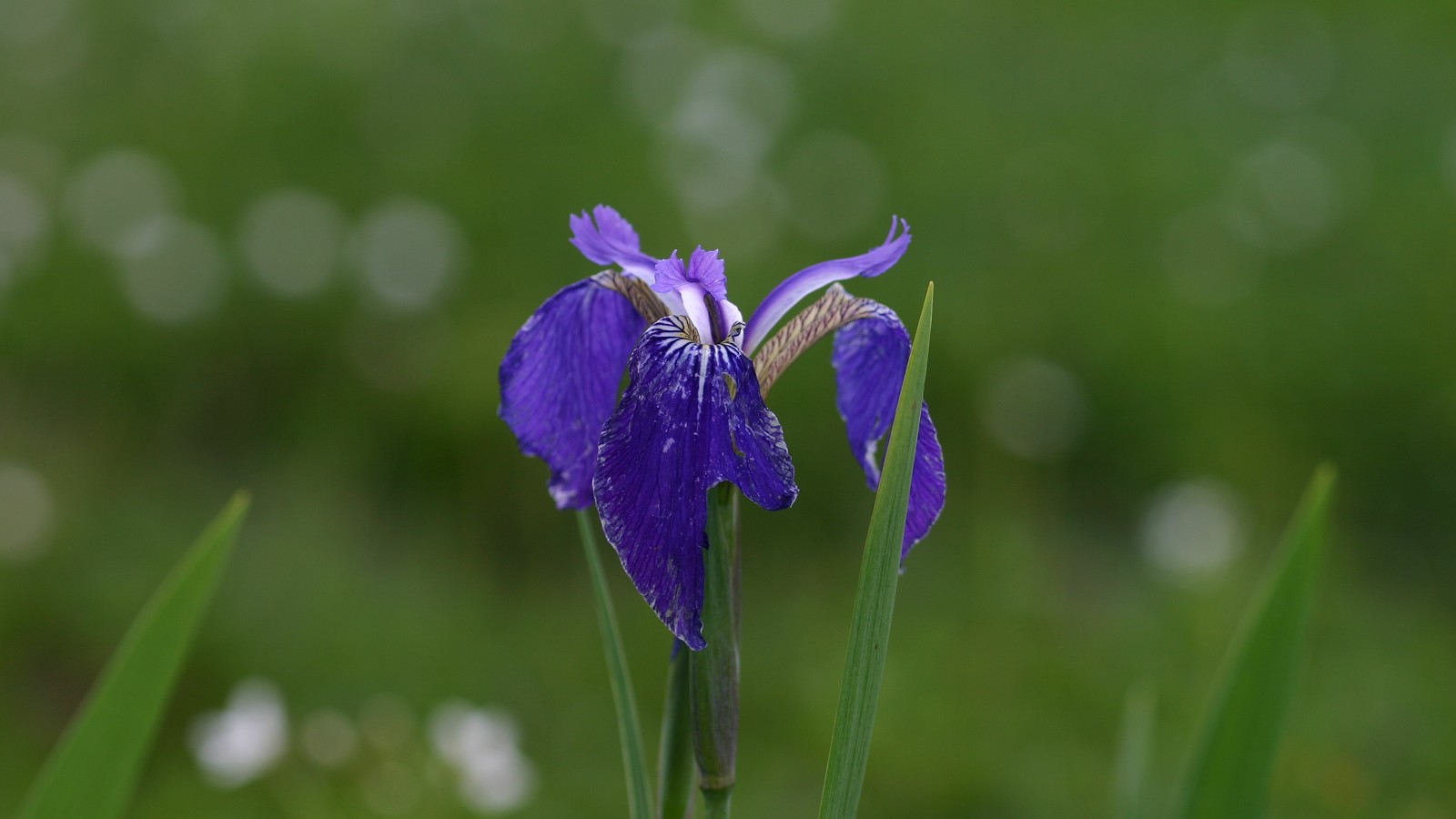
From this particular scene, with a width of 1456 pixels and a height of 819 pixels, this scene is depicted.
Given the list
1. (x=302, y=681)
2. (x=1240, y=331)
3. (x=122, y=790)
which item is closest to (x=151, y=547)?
(x=302, y=681)

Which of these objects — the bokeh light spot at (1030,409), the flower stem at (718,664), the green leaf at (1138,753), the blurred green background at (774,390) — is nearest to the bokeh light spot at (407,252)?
the blurred green background at (774,390)

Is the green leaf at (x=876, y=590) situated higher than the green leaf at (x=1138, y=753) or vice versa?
the green leaf at (x=876, y=590)

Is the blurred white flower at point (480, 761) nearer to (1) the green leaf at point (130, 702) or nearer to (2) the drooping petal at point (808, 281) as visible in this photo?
(1) the green leaf at point (130, 702)

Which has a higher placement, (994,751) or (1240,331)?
(1240,331)

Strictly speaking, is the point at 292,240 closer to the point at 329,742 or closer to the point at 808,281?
the point at 329,742

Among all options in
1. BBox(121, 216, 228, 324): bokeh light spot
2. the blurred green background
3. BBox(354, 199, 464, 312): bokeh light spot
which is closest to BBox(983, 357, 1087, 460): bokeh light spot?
the blurred green background

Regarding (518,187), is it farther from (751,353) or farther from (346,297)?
(751,353)

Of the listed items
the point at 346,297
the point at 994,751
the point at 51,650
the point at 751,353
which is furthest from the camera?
the point at 346,297
